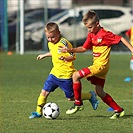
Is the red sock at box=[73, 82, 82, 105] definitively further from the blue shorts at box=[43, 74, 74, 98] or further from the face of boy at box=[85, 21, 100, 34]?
A: the face of boy at box=[85, 21, 100, 34]

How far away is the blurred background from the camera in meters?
25.1

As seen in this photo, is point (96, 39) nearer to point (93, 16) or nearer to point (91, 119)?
point (93, 16)

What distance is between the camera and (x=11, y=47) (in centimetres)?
2541

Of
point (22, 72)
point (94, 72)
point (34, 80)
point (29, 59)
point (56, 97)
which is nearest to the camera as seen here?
point (94, 72)

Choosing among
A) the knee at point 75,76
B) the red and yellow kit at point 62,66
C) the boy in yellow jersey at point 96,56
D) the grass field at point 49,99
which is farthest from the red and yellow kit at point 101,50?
the grass field at point 49,99

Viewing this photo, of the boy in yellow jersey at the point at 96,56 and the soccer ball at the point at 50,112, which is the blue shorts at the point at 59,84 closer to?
the boy in yellow jersey at the point at 96,56

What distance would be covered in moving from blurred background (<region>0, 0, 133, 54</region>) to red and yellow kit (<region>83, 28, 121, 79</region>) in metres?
16.2

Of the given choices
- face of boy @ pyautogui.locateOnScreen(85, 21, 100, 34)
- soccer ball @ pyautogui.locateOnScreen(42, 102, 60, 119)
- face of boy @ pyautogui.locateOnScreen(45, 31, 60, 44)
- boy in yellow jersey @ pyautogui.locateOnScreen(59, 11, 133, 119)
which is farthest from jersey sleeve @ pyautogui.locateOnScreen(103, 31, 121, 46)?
soccer ball @ pyautogui.locateOnScreen(42, 102, 60, 119)

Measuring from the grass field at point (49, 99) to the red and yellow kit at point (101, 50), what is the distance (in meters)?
0.70

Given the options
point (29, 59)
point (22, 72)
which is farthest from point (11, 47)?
point (22, 72)

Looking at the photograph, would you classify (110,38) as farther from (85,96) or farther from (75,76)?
(85,96)

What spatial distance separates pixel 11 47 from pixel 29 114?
16534 mm

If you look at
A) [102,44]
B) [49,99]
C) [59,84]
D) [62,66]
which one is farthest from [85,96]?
[49,99]

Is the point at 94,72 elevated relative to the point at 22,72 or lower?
elevated
